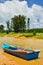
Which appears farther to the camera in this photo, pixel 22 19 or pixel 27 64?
pixel 22 19

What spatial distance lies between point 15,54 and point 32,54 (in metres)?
2.77

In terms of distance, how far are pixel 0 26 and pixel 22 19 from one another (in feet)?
143

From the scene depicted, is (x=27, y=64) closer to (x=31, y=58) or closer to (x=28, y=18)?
(x=31, y=58)

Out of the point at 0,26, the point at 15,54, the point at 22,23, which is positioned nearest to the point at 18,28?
the point at 22,23

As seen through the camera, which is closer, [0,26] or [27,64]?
[27,64]

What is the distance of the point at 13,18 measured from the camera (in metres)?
94.1

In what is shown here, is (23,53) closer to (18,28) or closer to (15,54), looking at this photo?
(15,54)

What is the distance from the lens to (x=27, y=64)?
1443 centimetres

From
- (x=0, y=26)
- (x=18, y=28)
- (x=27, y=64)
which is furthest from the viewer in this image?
(x=0, y=26)

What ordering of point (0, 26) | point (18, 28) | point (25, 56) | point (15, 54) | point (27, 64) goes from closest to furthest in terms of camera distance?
point (27, 64), point (25, 56), point (15, 54), point (18, 28), point (0, 26)

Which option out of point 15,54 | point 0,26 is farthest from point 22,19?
point 15,54

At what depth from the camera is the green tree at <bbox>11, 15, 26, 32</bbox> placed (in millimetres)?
90812

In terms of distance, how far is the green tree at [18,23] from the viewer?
9081 cm

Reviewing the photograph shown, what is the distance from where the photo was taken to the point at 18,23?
9188 cm
